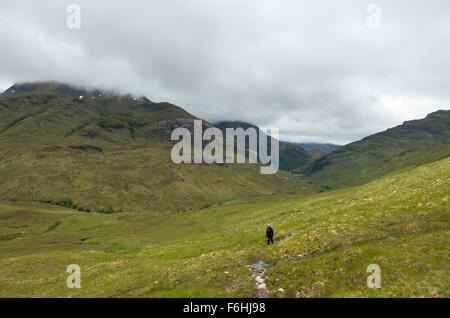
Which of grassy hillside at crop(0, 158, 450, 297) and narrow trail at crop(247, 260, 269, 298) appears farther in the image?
narrow trail at crop(247, 260, 269, 298)

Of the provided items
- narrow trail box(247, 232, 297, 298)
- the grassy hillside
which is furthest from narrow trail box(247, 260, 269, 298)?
the grassy hillside

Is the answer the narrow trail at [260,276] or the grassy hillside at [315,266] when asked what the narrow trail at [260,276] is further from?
the grassy hillside at [315,266]

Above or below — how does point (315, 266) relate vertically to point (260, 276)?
above

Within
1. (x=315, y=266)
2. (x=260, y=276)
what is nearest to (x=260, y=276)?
(x=260, y=276)

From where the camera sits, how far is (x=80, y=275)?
3450cm

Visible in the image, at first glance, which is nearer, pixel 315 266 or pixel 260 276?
pixel 315 266

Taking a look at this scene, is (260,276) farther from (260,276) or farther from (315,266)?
(315,266)

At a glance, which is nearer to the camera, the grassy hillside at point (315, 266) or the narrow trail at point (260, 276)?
the grassy hillside at point (315, 266)

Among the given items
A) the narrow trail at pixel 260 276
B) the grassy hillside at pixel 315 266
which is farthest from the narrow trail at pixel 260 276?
the grassy hillside at pixel 315 266

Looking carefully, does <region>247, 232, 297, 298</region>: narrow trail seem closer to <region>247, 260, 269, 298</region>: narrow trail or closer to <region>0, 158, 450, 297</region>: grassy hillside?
<region>247, 260, 269, 298</region>: narrow trail
